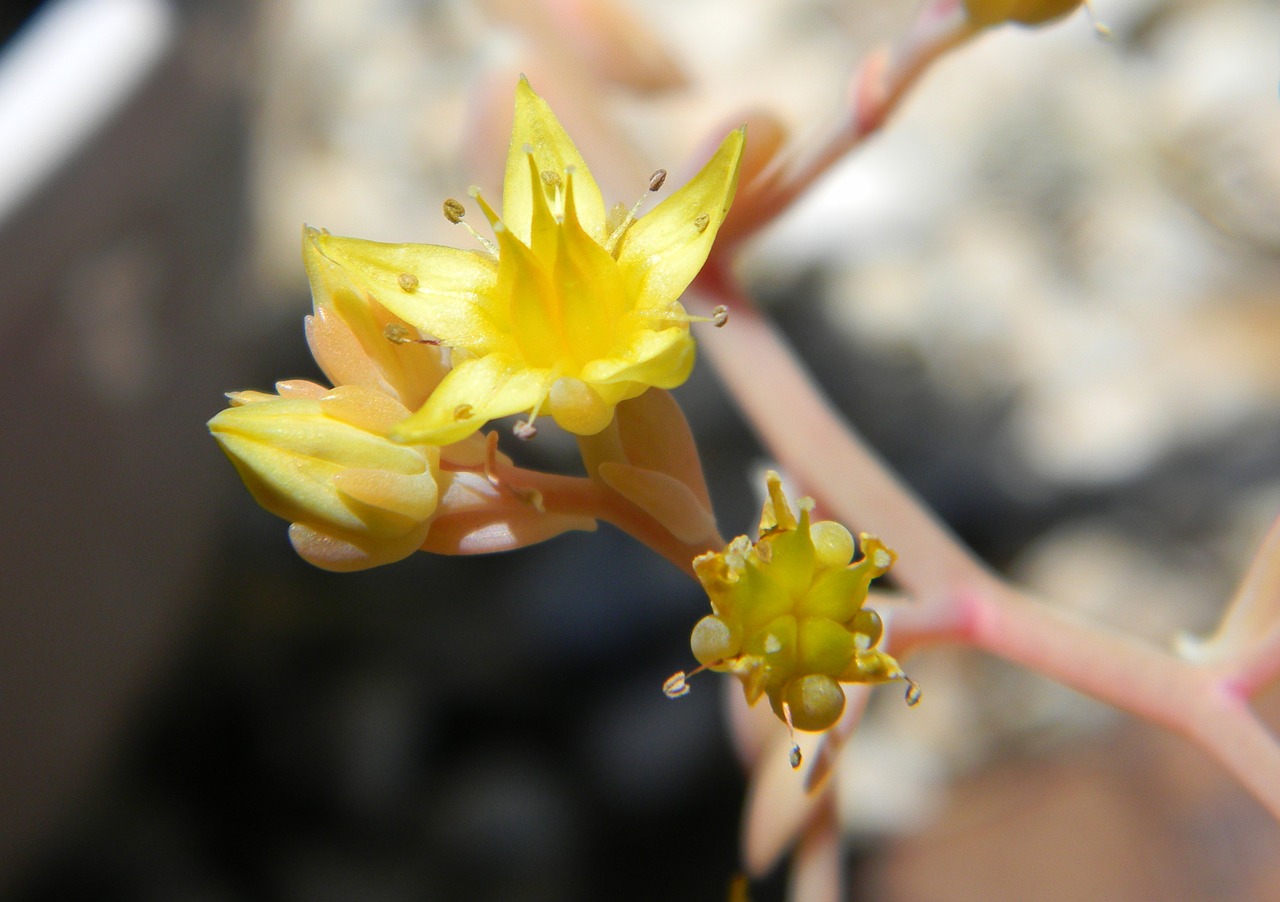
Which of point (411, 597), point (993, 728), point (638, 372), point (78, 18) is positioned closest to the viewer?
point (638, 372)

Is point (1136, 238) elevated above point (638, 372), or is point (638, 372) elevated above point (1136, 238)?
point (638, 372)

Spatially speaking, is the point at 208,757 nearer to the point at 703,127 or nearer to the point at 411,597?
the point at 411,597

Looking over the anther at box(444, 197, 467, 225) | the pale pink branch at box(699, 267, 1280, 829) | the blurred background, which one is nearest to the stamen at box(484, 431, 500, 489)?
the anther at box(444, 197, 467, 225)

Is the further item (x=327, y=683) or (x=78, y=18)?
(x=327, y=683)

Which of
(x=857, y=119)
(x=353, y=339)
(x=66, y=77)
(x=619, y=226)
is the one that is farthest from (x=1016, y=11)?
(x=66, y=77)

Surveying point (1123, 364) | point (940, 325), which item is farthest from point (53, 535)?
point (1123, 364)

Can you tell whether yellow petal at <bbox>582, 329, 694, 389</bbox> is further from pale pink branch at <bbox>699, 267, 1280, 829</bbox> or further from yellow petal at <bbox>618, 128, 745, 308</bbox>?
pale pink branch at <bbox>699, 267, 1280, 829</bbox>

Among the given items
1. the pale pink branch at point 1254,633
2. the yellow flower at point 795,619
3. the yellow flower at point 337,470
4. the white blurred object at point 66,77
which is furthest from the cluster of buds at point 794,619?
the white blurred object at point 66,77
